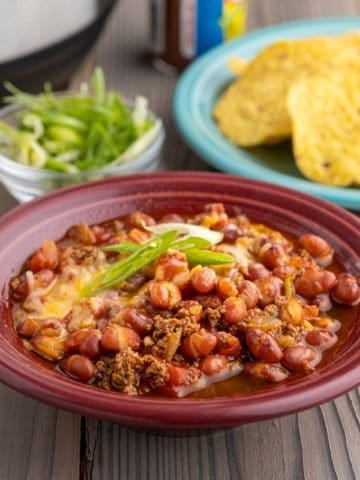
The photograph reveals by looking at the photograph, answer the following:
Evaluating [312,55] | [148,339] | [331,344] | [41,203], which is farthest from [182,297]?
[312,55]

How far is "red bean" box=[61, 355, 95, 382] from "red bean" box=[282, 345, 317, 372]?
47cm

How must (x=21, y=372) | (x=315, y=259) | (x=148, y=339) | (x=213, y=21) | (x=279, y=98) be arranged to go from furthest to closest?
(x=213, y=21) → (x=279, y=98) → (x=315, y=259) → (x=148, y=339) → (x=21, y=372)

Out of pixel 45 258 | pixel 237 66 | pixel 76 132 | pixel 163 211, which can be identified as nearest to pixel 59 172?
pixel 76 132

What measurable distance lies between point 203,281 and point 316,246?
1.52 feet

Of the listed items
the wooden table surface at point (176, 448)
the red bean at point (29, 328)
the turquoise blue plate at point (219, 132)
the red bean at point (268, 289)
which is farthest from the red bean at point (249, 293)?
the turquoise blue plate at point (219, 132)

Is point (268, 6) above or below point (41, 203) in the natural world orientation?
below

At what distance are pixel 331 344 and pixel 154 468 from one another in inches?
21.6

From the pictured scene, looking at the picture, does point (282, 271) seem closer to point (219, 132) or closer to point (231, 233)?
point (231, 233)

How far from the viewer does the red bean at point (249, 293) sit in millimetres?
2355

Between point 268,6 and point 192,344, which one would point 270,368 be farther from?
point 268,6

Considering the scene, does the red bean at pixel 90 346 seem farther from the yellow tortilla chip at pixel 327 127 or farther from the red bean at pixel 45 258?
the yellow tortilla chip at pixel 327 127

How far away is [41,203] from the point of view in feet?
9.03

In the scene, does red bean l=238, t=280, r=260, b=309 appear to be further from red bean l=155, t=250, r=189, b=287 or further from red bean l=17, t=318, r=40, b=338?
red bean l=17, t=318, r=40, b=338

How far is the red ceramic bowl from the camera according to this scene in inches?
79.4
